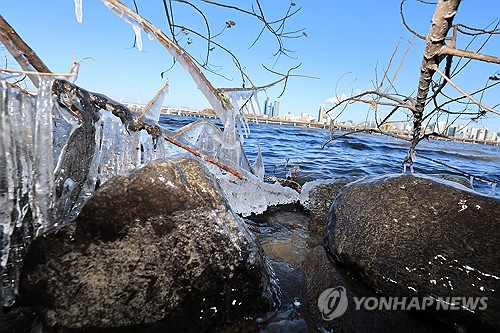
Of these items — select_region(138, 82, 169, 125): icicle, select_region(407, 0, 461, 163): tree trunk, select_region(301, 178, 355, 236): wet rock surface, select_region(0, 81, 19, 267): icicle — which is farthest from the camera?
select_region(301, 178, 355, 236): wet rock surface

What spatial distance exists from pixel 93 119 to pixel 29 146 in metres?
0.52

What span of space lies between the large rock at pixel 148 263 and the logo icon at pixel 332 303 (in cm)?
41

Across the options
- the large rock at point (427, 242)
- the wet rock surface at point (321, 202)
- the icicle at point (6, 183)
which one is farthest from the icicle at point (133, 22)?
the wet rock surface at point (321, 202)

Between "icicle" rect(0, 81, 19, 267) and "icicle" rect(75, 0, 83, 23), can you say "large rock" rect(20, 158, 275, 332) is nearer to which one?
"icicle" rect(0, 81, 19, 267)

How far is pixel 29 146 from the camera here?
5.78 ft

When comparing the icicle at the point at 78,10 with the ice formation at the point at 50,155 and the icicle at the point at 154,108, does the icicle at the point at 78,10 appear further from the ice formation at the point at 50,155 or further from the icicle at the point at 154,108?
the icicle at the point at 154,108

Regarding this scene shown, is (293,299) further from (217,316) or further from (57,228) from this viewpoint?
(57,228)

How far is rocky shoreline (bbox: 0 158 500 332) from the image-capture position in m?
1.64

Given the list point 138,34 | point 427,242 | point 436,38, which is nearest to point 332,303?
point 427,242

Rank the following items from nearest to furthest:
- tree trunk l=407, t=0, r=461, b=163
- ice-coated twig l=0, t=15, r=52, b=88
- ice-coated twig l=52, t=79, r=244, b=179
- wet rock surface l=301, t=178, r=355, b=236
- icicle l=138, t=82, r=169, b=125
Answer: tree trunk l=407, t=0, r=461, b=163 → ice-coated twig l=0, t=15, r=52, b=88 → ice-coated twig l=52, t=79, r=244, b=179 → icicle l=138, t=82, r=169, b=125 → wet rock surface l=301, t=178, r=355, b=236

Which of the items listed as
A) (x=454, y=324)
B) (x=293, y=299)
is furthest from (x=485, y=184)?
(x=293, y=299)

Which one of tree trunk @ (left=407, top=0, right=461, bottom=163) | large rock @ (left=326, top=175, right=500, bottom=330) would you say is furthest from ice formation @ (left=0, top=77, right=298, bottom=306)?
large rock @ (left=326, top=175, right=500, bottom=330)

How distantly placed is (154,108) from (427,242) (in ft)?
9.35

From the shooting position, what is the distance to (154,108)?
105 inches
